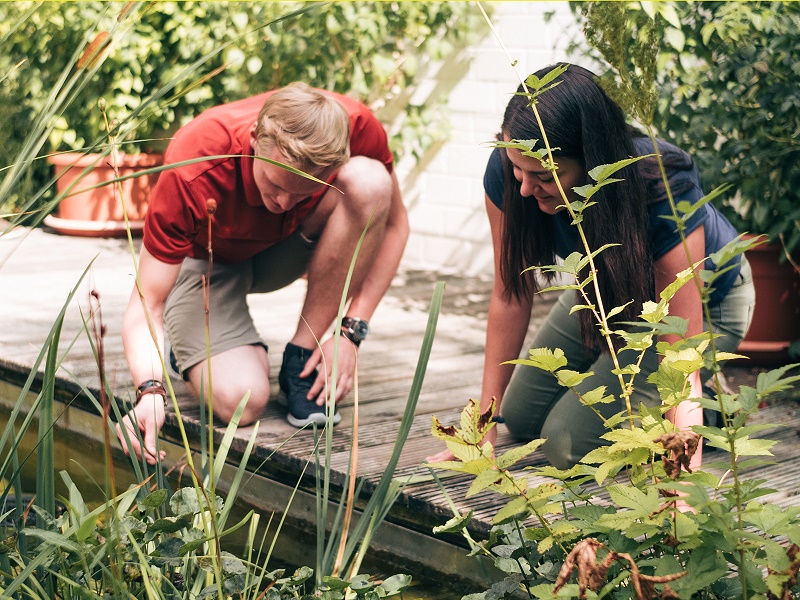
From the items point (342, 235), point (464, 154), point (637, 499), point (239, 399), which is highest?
point (637, 499)

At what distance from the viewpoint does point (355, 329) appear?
8.46 feet

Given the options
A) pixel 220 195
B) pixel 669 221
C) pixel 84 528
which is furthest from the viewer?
pixel 220 195

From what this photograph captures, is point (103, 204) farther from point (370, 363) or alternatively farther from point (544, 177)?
point (544, 177)

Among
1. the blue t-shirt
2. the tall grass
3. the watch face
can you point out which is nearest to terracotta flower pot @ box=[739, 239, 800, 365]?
the blue t-shirt

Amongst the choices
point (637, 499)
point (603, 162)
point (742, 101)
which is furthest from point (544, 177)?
point (742, 101)

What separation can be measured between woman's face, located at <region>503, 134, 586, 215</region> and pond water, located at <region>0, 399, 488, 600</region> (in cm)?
73

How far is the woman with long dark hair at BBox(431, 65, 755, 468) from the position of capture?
69.4 inches

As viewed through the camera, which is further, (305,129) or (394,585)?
(305,129)

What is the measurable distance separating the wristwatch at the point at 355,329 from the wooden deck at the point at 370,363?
0.19 m

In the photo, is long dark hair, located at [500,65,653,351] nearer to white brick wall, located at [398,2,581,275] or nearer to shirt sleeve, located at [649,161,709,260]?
shirt sleeve, located at [649,161,709,260]

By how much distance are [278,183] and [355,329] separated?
0.56m

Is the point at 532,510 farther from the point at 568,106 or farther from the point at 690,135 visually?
the point at 690,135

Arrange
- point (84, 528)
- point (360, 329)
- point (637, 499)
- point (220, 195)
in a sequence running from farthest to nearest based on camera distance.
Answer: point (360, 329)
point (220, 195)
point (84, 528)
point (637, 499)

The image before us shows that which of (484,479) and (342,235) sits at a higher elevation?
(484,479)
